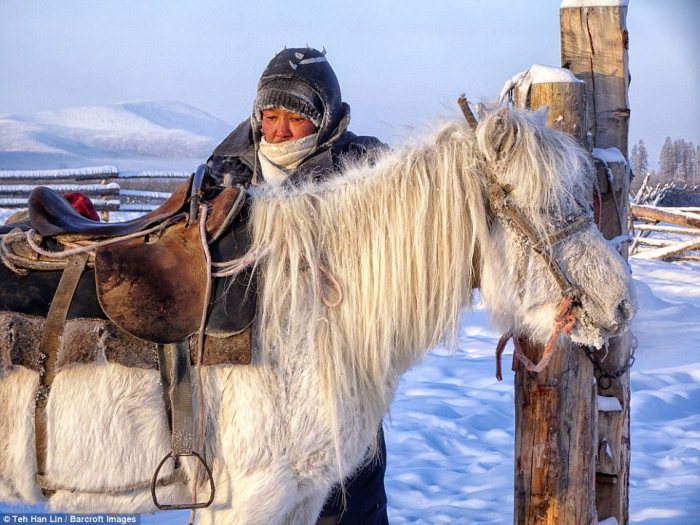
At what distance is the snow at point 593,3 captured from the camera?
265cm

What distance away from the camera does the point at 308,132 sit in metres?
2.85

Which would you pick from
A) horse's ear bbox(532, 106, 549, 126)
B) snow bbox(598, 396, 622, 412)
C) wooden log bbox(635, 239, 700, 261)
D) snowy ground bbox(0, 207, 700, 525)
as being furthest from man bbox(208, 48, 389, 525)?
wooden log bbox(635, 239, 700, 261)

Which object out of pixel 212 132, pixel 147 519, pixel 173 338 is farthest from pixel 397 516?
pixel 212 132

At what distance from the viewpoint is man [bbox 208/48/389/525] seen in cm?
277

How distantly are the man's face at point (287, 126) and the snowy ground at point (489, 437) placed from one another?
42.6 inches

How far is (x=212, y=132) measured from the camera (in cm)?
8906

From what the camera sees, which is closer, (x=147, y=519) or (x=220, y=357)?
(x=220, y=357)

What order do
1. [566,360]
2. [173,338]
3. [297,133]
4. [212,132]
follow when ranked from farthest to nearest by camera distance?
[212,132], [297,133], [566,360], [173,338]

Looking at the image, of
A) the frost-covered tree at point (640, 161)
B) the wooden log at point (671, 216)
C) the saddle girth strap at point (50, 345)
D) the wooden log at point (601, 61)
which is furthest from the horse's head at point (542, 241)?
the frost-covered tree at point (640, 161)

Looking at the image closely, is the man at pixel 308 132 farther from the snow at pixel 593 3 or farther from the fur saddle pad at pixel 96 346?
the fur saddle pad at pixel 96 346

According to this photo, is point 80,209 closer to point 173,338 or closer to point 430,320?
point 173,338

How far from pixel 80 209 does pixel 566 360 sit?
6.63ft

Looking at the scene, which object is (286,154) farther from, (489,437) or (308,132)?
(489,437)

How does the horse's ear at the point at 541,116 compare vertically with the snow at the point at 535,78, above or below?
below
